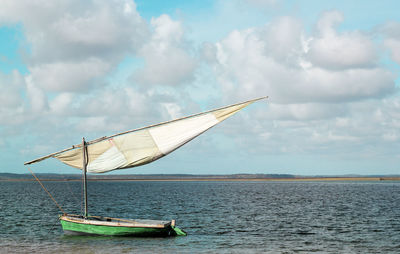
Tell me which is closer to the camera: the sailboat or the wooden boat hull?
the sailboat

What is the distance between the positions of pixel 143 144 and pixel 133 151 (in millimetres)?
966

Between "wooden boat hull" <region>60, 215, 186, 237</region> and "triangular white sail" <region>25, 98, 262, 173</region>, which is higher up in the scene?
"triangular white sail" <region>25, 98, 262, 173</region>

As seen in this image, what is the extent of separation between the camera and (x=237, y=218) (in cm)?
4334

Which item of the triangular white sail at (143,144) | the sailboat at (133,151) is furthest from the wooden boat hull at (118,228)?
the triangular white sail at (143,144)

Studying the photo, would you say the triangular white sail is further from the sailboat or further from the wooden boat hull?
the wooden boat hull

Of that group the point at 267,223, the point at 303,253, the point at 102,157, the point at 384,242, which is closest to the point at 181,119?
the point at 102,157

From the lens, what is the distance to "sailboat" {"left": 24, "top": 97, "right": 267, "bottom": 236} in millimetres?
22828

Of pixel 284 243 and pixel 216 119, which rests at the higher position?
pixel 216 119

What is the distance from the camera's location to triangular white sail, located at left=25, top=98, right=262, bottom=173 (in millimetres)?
22625

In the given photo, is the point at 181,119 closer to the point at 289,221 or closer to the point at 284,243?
the point at 284,243

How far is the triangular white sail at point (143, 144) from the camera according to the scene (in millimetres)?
22625

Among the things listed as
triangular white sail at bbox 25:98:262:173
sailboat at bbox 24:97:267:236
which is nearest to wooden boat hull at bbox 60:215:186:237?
sailboat at bbox 24:97:267:236

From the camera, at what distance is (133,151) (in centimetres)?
2480

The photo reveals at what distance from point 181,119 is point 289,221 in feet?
76.5
